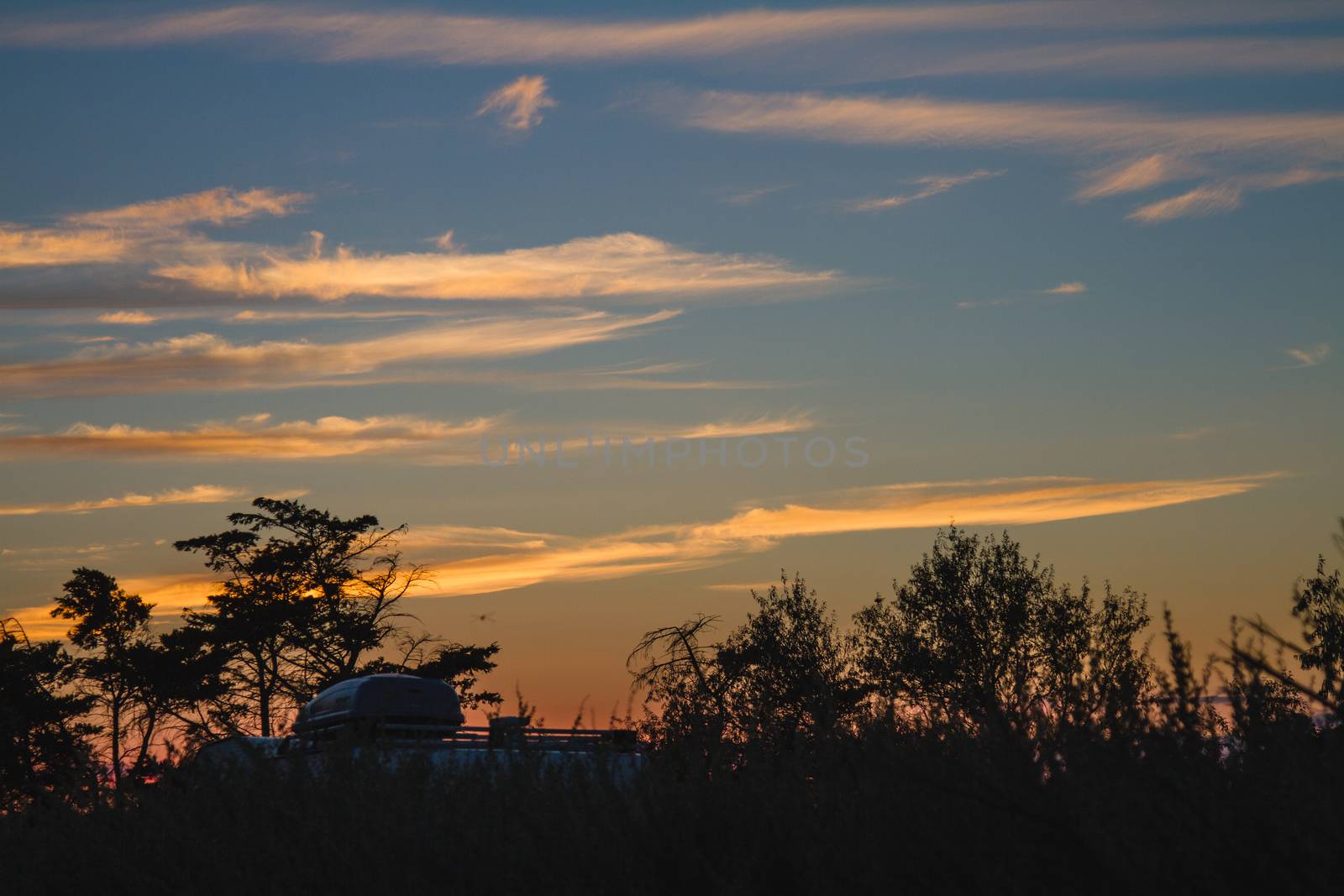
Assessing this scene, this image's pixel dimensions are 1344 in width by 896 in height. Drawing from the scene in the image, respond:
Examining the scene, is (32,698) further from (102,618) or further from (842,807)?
(842,807)

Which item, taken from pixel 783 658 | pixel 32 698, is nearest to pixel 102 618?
pixel 32 698

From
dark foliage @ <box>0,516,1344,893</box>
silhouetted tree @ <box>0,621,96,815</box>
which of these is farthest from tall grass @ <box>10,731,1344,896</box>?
silhouetted tree @ <box>0,621,96,815</box>

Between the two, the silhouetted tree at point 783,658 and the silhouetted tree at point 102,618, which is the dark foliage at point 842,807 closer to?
the silhouetted tree at point 783,658

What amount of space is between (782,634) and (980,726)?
36.4m

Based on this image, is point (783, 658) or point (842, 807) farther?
point (783, 658)

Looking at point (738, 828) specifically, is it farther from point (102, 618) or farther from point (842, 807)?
point (102, 618)

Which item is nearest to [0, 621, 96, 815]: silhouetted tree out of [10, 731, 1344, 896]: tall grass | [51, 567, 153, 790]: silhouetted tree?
[51, 567, 153, 790]: silhouetted tree

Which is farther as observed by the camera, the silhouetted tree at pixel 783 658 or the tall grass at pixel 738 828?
the silhouetted tree at pixel 783 658

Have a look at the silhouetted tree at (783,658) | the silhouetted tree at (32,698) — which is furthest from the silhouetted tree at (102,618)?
the silhouetted tree at (783,658)

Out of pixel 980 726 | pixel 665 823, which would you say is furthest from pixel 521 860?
pixel 980 726

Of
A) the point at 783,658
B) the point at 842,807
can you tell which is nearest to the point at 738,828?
the point at 842,807

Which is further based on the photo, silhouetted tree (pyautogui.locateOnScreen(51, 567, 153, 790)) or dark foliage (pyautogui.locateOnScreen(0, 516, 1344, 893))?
silhouetted tree (pyautogui.locateOnScreen(51, 567, 153, 790))

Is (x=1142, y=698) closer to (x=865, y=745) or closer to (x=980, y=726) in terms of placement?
(x=980, y=726)

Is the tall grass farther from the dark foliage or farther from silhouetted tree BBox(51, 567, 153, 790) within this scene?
silhouetted tree BBox(51, 567, 153, 790)
